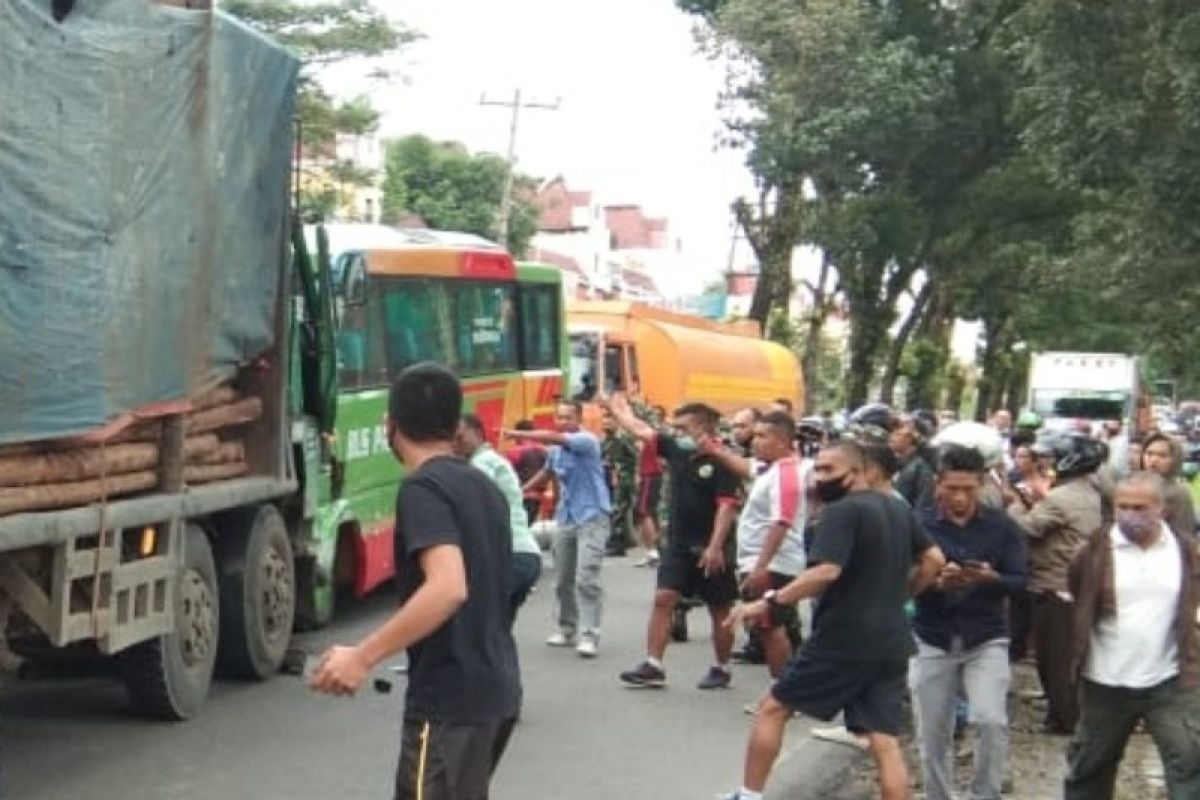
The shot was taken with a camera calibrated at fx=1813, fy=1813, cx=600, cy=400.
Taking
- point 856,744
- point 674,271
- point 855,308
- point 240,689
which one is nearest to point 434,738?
point 856,744

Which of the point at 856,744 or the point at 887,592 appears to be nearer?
the point at 887,592

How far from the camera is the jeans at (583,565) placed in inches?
452

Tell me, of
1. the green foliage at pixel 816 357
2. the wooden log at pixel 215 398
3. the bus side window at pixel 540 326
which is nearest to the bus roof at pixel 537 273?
the bus side window at pixel 540 326

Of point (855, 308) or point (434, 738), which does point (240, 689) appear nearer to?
point (434, 738)

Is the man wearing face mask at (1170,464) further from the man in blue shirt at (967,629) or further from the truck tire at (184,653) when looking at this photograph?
the truck tire at (184,653)

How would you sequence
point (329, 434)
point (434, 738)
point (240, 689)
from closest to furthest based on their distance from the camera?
1. point (434, 738)
2. point (240, 689)
3. point (329, 434)

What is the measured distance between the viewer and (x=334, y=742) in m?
8.73

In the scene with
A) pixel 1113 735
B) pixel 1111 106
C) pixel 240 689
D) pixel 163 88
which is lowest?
pixel 240 689

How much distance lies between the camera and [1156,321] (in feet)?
92.8

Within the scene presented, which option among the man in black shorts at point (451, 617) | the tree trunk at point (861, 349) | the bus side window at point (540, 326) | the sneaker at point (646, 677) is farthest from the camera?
the tree trunk at point (861, 349)

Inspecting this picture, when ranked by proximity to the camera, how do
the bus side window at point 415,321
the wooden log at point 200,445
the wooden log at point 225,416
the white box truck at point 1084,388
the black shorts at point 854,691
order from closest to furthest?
the black shorts at point 854,691 → the wooden log at point 200,445 → the wooden log at point 225,416 → the bus side window at point 415,321 → the white box truck at point 1084,388

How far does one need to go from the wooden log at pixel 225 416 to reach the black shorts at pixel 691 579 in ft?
7.97

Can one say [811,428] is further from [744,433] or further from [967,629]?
[967,629]

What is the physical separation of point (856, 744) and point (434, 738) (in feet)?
16.0
